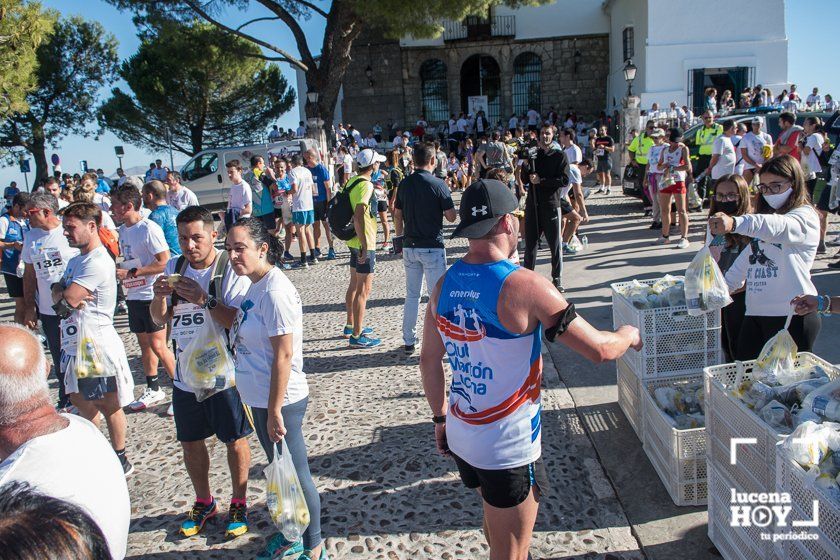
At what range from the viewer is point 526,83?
1319 inches

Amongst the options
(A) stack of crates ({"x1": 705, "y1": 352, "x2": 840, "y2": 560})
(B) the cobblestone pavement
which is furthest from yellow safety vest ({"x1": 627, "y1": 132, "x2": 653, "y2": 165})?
(A) stack of crates ({"x1": 705, "y1": 352, "x2": 840, "y2": 560})

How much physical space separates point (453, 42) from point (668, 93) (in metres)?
12.2

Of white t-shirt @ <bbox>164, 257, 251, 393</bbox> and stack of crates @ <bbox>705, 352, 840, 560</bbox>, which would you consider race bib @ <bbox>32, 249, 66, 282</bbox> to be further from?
stack of crates @ <bbox>705, 352, 840, 560</bbox>

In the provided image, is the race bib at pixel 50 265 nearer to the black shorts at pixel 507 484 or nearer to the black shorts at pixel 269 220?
the black shorts at pixel 507 484

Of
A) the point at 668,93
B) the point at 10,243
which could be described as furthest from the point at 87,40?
the point at 10,243

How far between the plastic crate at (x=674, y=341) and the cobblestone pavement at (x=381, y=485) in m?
0.73

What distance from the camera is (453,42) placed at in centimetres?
3297

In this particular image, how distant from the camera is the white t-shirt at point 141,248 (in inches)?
203

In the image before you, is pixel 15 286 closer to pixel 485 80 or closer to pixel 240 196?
pixel 240 196

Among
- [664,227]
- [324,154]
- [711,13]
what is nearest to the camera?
[664,227]

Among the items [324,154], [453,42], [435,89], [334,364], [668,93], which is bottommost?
[334,364]

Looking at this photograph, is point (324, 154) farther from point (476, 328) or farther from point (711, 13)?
point (476, 328)

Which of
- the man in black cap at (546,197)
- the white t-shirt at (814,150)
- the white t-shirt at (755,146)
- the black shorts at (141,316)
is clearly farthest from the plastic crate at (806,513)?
the white t-shirt at (755,146)

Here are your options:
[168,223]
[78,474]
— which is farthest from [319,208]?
[78,474]
